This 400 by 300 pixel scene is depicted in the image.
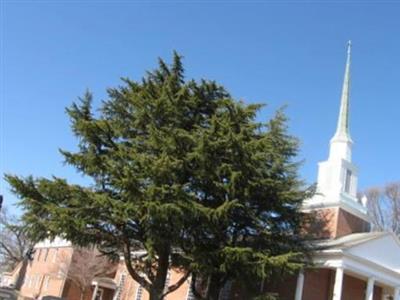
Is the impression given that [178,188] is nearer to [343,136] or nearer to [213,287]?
[213,287]

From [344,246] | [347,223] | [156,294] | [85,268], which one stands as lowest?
[156,294]

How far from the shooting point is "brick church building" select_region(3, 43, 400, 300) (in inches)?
973

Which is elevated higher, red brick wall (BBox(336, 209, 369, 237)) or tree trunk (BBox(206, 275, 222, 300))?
red brick wall (BBox(336, 209, 369, 237))

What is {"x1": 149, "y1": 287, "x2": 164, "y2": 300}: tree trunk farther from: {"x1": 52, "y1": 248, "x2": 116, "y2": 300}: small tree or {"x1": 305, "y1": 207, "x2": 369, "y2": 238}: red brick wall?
{"x1": 52, "y1": 248, "x2": 116, "y2": 300}: small tree

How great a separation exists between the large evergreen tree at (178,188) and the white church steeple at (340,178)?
6.17 metres

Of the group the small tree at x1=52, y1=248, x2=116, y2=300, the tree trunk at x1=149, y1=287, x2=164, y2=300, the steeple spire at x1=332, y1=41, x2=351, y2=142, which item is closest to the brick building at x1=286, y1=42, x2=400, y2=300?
the steeple spire at x1=332, y1=41, x2=351, y2=142

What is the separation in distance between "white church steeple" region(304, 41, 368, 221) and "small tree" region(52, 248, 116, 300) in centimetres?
2211

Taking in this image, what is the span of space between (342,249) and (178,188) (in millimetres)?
9297

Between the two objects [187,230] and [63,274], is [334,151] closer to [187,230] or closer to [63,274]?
[187,230]

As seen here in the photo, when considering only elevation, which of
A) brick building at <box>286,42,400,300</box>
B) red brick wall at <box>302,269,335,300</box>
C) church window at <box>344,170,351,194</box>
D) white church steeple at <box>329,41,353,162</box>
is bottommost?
red brick wall at <box>302,269,335,300</box>

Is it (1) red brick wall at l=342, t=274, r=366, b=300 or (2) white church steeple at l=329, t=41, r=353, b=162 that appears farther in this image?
(2) white church steeple at l=329, t=41, r=353, b=162

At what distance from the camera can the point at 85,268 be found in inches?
1770

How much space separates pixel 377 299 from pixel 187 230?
14335mm

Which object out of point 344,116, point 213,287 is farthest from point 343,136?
point 213,287
